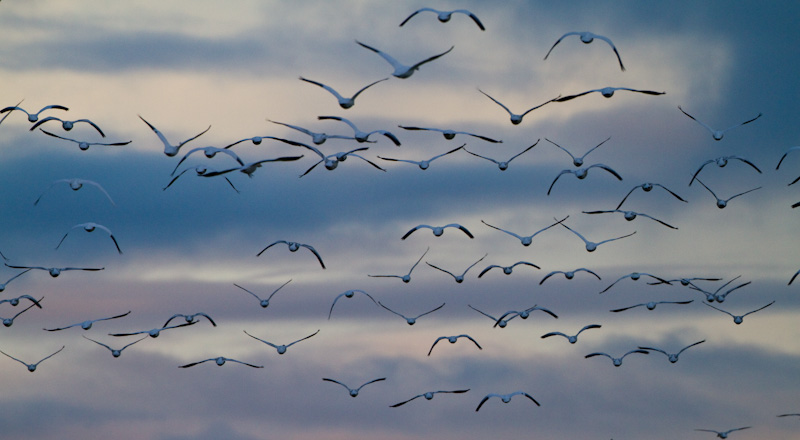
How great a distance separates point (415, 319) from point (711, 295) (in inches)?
806

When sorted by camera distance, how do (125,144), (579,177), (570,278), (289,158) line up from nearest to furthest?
(289,158), (125,144), (579,177), (570,278)

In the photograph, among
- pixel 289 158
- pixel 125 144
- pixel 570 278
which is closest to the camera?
pixel 289 158

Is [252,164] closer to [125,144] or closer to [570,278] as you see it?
[125,144]

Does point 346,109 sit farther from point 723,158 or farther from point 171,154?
point 723,158

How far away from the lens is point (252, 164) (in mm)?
73125

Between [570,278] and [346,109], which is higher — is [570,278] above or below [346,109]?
above

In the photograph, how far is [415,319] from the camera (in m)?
105

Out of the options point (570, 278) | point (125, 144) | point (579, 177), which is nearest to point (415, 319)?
point (570, 278)

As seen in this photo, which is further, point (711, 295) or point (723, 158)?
point (711, 295)

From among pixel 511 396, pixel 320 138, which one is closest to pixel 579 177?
pixel 511 396

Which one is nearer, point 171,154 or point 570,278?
point 171,154

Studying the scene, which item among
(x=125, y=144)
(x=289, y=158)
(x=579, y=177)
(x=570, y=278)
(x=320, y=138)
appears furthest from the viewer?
(x=570, y=278)

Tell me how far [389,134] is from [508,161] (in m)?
21.2

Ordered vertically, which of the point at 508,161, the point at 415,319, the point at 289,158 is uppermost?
the point at 508,161
